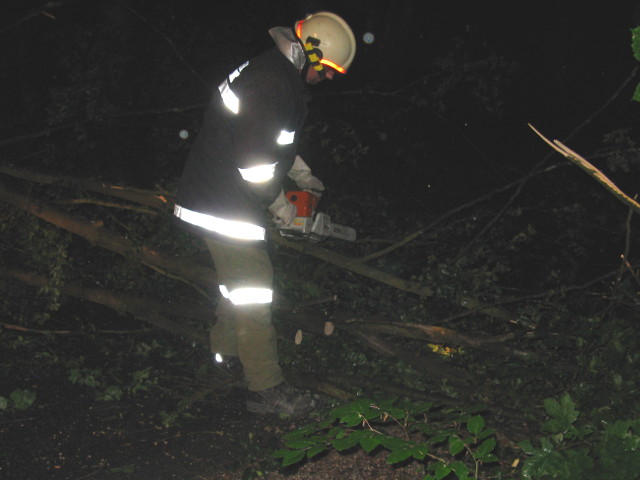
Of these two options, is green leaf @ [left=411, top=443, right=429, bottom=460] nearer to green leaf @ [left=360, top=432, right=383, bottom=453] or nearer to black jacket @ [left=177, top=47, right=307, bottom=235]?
green leaf @ [left=360, top=432, right=383, bottom=453]

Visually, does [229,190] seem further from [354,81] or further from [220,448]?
[354,81]

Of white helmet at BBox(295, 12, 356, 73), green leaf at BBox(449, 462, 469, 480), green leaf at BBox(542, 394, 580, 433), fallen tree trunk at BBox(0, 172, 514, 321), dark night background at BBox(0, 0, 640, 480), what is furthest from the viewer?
fallen tree trunk at BBox(0, 172, 514, 321)

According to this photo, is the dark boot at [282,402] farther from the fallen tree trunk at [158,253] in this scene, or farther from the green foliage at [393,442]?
the green foliage at [393,442]

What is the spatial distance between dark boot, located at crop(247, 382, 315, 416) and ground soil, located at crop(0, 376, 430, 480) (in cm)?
5

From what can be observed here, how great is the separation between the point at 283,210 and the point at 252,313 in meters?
0.56

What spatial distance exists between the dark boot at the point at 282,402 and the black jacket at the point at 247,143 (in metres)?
0.90

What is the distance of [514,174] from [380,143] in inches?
62.5

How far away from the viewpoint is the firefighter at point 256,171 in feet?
9.42

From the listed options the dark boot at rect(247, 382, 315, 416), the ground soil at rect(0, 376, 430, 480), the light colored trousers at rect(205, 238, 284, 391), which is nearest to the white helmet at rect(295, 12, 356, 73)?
the light colored trousers at rect(205, 238, 284, 391)

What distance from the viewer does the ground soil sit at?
2.59 metres

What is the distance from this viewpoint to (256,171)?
289 cm

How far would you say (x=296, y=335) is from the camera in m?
3.78

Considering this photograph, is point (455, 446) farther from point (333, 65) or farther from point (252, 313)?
point (333, 65)

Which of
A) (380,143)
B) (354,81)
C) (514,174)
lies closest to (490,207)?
(514,174)
